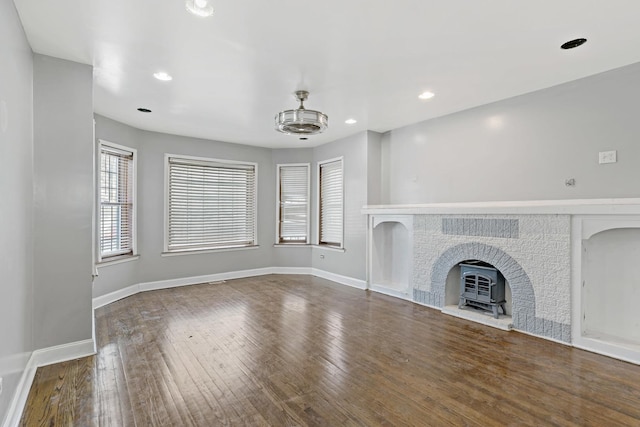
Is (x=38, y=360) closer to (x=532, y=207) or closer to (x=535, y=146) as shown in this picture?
(x=532, y=207)

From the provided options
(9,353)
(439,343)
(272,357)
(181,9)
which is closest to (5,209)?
(9,353)

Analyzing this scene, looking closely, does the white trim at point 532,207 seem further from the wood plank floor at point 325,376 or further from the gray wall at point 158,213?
the gray wall at point 158,213

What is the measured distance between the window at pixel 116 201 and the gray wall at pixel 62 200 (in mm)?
1704

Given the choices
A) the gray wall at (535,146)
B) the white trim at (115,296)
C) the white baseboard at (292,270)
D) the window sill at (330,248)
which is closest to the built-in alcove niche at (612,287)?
the gray wall at (535,146)

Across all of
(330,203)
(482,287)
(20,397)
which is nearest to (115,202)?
(20,397)

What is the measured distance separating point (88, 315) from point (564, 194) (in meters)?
4.95

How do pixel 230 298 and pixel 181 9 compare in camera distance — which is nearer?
pixel 181 9

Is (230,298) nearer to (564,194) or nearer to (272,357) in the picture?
(272,357)

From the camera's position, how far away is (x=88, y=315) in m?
2.95

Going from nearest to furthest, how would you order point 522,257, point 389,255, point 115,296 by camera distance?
point 522,257, point 115,296, point 389,255

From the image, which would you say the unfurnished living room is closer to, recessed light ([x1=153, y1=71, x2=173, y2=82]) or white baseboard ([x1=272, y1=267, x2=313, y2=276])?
recessed light ([x1=153, y1=71, x2=173, y2=82])

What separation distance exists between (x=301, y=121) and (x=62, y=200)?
2.31 m

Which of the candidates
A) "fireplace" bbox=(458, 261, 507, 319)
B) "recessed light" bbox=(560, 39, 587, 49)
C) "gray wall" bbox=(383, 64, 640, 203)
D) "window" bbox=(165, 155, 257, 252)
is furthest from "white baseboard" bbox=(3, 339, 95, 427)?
"recessed light" bbox=(560, 39, 587, 49)

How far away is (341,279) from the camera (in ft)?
19.2
